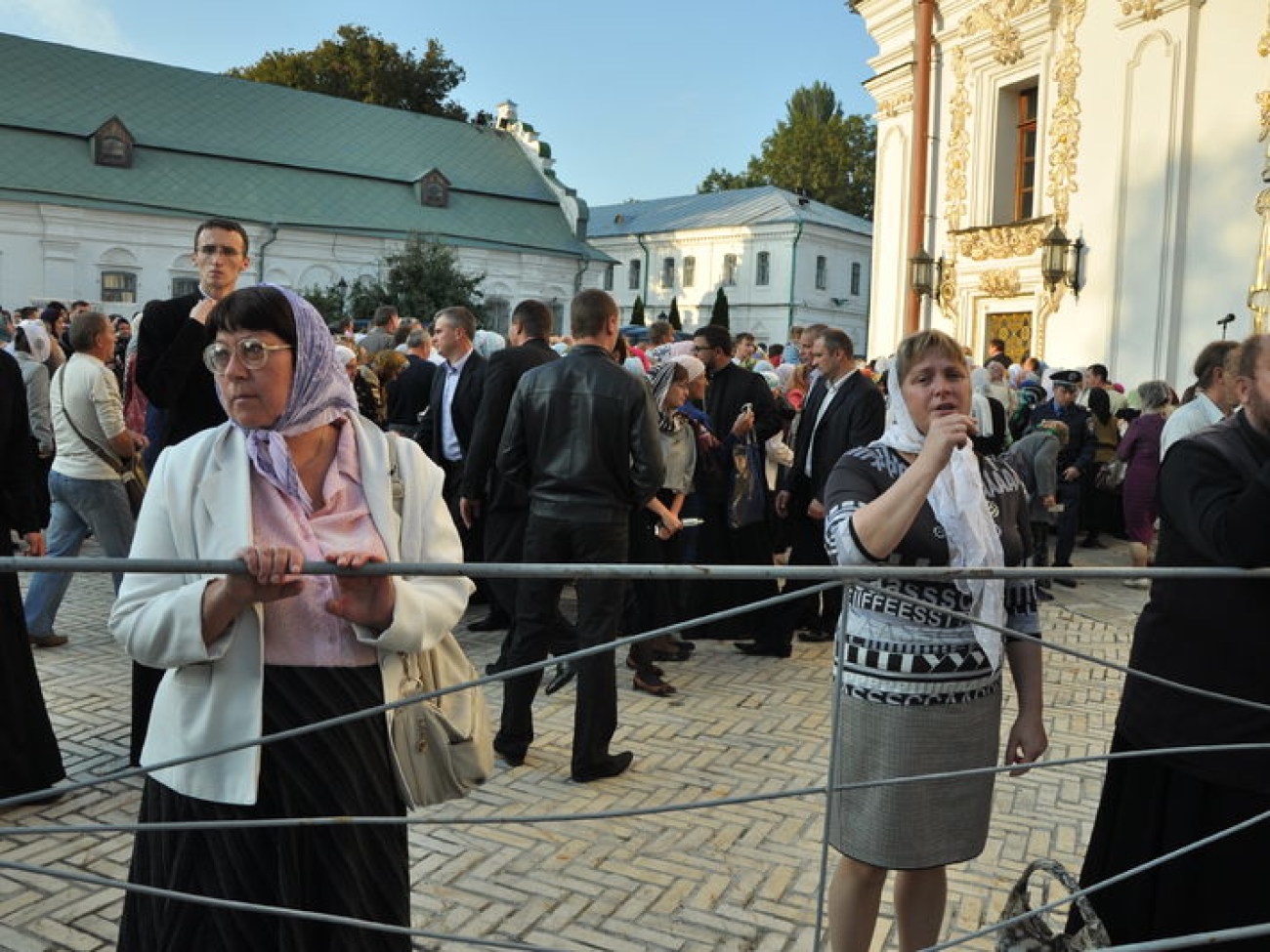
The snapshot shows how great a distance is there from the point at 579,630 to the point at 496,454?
1452 mm

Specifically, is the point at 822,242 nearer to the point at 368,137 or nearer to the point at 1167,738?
the point at 368,137

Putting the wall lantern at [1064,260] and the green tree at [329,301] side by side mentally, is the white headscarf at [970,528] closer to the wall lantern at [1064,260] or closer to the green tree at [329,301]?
the wall lantern at [1064,260]

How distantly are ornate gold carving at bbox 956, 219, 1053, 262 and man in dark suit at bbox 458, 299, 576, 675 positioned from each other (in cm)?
1262

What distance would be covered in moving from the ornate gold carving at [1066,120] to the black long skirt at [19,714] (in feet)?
52.4

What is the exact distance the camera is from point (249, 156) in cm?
3956

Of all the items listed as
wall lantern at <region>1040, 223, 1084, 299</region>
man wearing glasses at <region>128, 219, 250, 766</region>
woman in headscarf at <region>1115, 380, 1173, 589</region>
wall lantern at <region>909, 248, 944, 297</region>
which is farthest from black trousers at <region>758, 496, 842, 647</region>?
wall lantern at <region>909, 248, 944, 297</region>

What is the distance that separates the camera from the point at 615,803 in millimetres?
4652

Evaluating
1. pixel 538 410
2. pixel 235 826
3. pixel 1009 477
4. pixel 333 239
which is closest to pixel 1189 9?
pixel 538 410

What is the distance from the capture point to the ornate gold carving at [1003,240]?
56.1 ft

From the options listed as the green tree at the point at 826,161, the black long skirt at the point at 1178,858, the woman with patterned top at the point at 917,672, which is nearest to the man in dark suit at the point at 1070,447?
the black long skirt at the point at 1178,858

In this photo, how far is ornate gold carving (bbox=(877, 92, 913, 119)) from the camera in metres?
20.0

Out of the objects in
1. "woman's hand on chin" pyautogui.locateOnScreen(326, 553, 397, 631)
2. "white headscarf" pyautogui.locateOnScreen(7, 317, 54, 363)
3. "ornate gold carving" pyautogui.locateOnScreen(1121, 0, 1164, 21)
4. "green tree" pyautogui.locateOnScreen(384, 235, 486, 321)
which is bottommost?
"woman's hand on chin" pyautogui.locateOnScreen(326, 553, 397, 631)

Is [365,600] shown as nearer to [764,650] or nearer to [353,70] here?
[764,650]

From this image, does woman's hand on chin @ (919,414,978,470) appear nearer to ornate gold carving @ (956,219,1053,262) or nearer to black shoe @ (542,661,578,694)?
black shoe @ (542,661,578,694)
